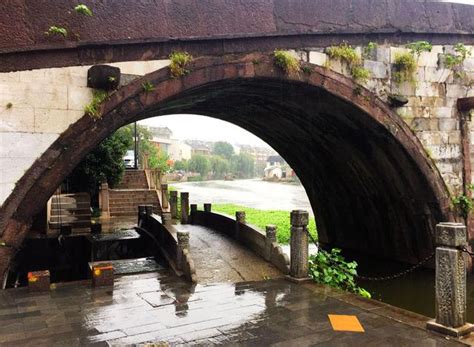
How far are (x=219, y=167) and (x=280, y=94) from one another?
84.7 metres

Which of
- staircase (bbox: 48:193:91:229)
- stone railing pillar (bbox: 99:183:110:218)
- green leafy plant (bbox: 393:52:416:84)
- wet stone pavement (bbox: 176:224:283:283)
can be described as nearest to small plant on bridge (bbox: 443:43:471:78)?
green leafy plant (bbox: 393:52:416:84)

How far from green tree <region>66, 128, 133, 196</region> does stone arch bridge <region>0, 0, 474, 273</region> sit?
9.25 metres

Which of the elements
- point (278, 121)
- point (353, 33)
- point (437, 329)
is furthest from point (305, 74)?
point (437, 329)

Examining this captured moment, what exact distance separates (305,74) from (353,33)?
1576 mm

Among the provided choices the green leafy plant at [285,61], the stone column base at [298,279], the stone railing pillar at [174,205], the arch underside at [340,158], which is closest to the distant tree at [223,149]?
the stone railing pillar at [174,205]

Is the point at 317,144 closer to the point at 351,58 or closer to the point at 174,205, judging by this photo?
the point at 351,58

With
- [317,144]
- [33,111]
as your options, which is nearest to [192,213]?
[317,144]

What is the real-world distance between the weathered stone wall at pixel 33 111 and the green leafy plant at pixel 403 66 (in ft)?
20.3

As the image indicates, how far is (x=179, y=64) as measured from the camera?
726 cm

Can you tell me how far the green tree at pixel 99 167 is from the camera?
19.8 meters

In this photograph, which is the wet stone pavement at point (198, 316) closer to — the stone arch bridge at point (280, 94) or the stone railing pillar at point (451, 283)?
the stone railing pillar at point (451, 283)

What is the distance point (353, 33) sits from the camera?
8.99 m

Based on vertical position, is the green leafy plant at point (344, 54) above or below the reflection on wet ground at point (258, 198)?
above

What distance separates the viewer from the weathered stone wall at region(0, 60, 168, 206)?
629cm
